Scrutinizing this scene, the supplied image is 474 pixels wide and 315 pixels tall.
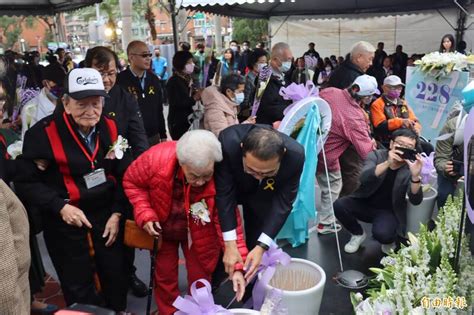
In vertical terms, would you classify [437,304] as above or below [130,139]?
below

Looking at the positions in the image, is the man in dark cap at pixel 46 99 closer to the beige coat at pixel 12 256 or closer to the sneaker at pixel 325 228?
the beige coat at pixel 12 256

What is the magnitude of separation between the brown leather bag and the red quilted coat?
0.33ft

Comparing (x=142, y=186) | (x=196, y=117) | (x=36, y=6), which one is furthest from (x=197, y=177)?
(x=36, y=6)

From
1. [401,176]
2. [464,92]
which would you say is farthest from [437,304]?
[401,176]

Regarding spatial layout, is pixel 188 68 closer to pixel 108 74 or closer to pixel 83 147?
pixel 108 74

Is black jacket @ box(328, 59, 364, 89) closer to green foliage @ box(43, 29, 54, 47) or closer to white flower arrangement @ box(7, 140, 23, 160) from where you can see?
white flower arrangement @ box(7, 140, 23, 160)

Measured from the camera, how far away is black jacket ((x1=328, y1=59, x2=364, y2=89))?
13.2ft

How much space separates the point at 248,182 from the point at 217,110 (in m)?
1.60

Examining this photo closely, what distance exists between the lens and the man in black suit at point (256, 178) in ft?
6.01

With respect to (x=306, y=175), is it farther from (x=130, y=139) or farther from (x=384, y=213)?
(x=130, y=139)

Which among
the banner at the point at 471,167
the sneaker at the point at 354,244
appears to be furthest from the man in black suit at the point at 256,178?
the sneaker at the point at 354,244

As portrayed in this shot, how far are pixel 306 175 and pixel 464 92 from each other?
188 cm

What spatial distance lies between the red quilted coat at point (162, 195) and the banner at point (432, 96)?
148 inches

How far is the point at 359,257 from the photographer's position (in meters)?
3.38
